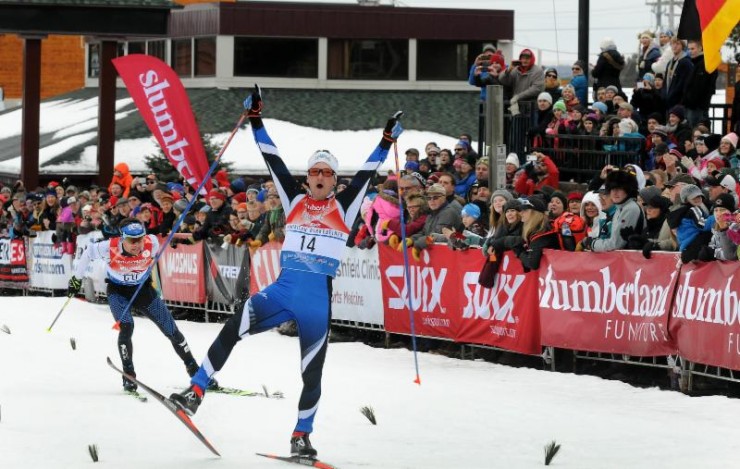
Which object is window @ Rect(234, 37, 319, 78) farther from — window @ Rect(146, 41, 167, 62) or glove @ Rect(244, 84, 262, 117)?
glove @ Rect(244, 84, 262, 117)

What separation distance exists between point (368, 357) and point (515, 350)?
1.94m

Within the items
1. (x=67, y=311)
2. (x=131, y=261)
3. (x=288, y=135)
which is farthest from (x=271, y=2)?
(x=131, y=261)

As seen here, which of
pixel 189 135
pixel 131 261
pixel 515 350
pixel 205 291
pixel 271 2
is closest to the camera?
pixel 131 261

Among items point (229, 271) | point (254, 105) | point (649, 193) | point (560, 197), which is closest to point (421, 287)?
point (560, 197)

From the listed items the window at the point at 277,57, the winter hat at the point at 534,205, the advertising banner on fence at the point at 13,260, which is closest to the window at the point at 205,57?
the window at the point at 277,57

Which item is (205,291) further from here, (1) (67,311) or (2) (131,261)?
(2) (131,261)

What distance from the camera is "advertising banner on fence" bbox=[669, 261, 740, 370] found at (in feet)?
40.4

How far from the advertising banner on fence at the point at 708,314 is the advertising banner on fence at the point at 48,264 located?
1511 centimetres

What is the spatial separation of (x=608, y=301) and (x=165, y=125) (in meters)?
11.8

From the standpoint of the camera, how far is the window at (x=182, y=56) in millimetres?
41406

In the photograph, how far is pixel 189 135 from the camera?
24.0 m

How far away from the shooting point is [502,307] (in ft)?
50.9

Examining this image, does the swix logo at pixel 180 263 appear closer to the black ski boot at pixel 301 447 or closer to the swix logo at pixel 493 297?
the swix logo at pixel 493 297

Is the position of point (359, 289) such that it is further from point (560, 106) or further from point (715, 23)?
point (715, 23)
